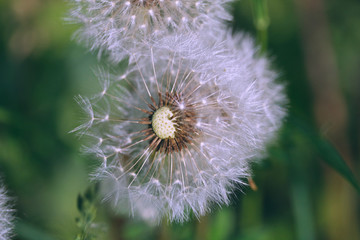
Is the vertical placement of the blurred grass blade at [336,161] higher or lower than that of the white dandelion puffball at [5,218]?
higher

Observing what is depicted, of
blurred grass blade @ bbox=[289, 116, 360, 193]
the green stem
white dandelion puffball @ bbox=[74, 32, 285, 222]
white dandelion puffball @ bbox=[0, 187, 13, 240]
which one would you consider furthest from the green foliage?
the green stem

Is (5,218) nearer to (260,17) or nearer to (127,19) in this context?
(127,19)

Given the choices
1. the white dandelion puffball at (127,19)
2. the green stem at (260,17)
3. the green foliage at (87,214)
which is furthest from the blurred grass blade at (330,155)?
the green foliage at (87,214)

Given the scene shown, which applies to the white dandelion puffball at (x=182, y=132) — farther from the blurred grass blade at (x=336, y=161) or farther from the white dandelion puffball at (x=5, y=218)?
Answer: the white dandelion puffball at (x=5, y=218)

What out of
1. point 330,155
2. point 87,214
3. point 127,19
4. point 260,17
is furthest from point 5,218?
point 260,17

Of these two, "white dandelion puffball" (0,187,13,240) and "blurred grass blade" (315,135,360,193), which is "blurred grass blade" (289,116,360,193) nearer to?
"blurred grass blade" (315,135,360,193)

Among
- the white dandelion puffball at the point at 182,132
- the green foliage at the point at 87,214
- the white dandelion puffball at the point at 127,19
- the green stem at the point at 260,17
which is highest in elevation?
the green stem at the point at 260,17
